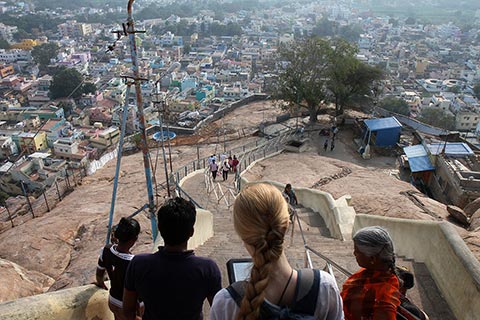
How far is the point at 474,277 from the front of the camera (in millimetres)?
4000

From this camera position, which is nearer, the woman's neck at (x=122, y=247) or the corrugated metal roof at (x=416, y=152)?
the woman's neck at (x=122, y=247)

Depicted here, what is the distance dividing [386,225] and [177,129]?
26.0 m

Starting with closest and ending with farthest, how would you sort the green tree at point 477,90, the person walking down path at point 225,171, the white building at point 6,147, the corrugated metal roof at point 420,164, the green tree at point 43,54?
the person walking down path at point 225,171 → the corrugated metal roof at point 420,164 → the white building at point 6,147 → the green tree at point 477,90 → the green tree at point 43,54

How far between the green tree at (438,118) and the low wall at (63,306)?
4661 cm

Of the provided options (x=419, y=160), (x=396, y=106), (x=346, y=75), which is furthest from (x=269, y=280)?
(x=396, y=106)

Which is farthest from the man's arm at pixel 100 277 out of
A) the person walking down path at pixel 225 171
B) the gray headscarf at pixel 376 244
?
the person walking down path at pixel 225 171

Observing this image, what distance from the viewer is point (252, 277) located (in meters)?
1.55

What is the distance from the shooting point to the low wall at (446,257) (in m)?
4.04

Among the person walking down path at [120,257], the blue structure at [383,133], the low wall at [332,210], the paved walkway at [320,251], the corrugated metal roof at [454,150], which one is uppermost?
the person walking down path at [120,257]

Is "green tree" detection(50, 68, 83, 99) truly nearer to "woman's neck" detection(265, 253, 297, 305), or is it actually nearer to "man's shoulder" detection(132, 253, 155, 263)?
"man's shoulder" detection(132, 253, 155, 263)

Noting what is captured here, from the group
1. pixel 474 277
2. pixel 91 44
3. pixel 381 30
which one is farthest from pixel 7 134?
pixel 381 30

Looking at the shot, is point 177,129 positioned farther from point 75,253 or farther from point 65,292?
point 65,292

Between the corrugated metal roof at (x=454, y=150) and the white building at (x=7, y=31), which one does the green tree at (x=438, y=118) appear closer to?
the corrugated metal roof at (x=454, y=150)

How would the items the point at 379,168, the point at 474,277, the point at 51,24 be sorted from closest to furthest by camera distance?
Answer: the point at 474,277 < the point at 379,168 < the point at 51,24
